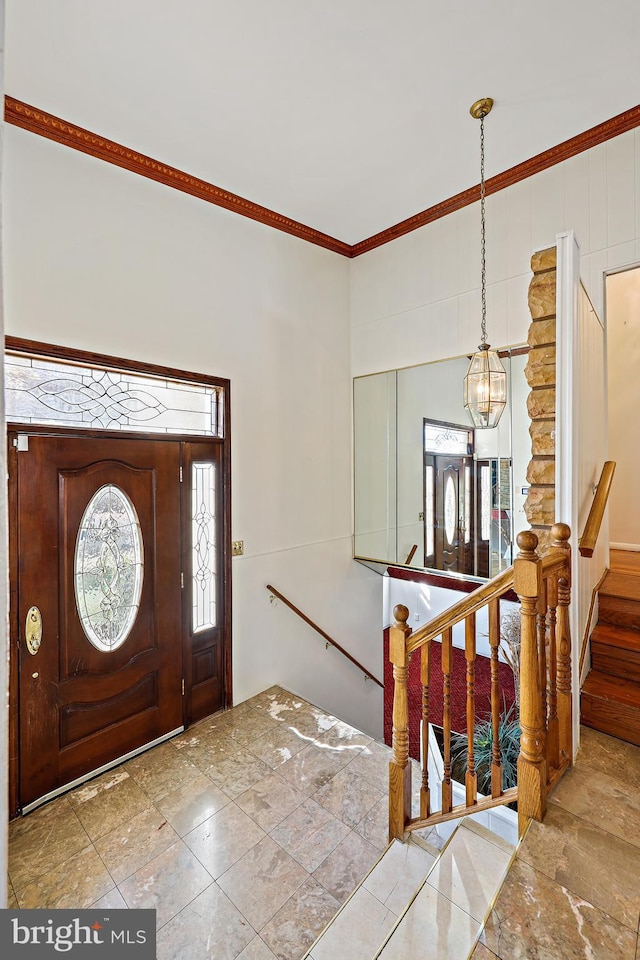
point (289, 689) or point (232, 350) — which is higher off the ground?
point (232, 350)

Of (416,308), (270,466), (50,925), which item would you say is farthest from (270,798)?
(416,308)

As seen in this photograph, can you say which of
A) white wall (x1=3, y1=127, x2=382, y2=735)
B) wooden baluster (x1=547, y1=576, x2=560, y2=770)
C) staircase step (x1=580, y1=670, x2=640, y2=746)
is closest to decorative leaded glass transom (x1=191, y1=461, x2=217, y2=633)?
white wall (x1=3, y1=127, x2=382, y2=735)

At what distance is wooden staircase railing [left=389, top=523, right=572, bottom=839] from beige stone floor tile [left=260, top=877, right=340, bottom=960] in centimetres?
37

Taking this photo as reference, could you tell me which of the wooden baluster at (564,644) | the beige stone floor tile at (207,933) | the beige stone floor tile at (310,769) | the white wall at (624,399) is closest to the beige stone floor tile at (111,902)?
the beige stone floor tile at (207,933)

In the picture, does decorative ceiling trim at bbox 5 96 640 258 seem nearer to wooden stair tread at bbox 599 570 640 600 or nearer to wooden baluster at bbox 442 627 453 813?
wooden stair tread at bbox 599 570 640 600

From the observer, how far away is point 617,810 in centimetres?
171

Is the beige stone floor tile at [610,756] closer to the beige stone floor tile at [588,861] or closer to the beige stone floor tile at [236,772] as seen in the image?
the beige stone floor tile at [588,861]

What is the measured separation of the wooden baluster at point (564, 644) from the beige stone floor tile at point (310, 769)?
4.39ft

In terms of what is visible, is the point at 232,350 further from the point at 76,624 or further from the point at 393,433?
the point at 76,624

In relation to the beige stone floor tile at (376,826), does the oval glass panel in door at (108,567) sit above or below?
above

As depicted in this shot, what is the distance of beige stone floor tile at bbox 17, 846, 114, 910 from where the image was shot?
73.9 inches

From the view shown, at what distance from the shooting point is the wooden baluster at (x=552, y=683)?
181 cm

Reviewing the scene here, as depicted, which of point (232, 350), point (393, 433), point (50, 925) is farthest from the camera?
point (393, 433)

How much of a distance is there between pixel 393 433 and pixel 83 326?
253 centimetres
